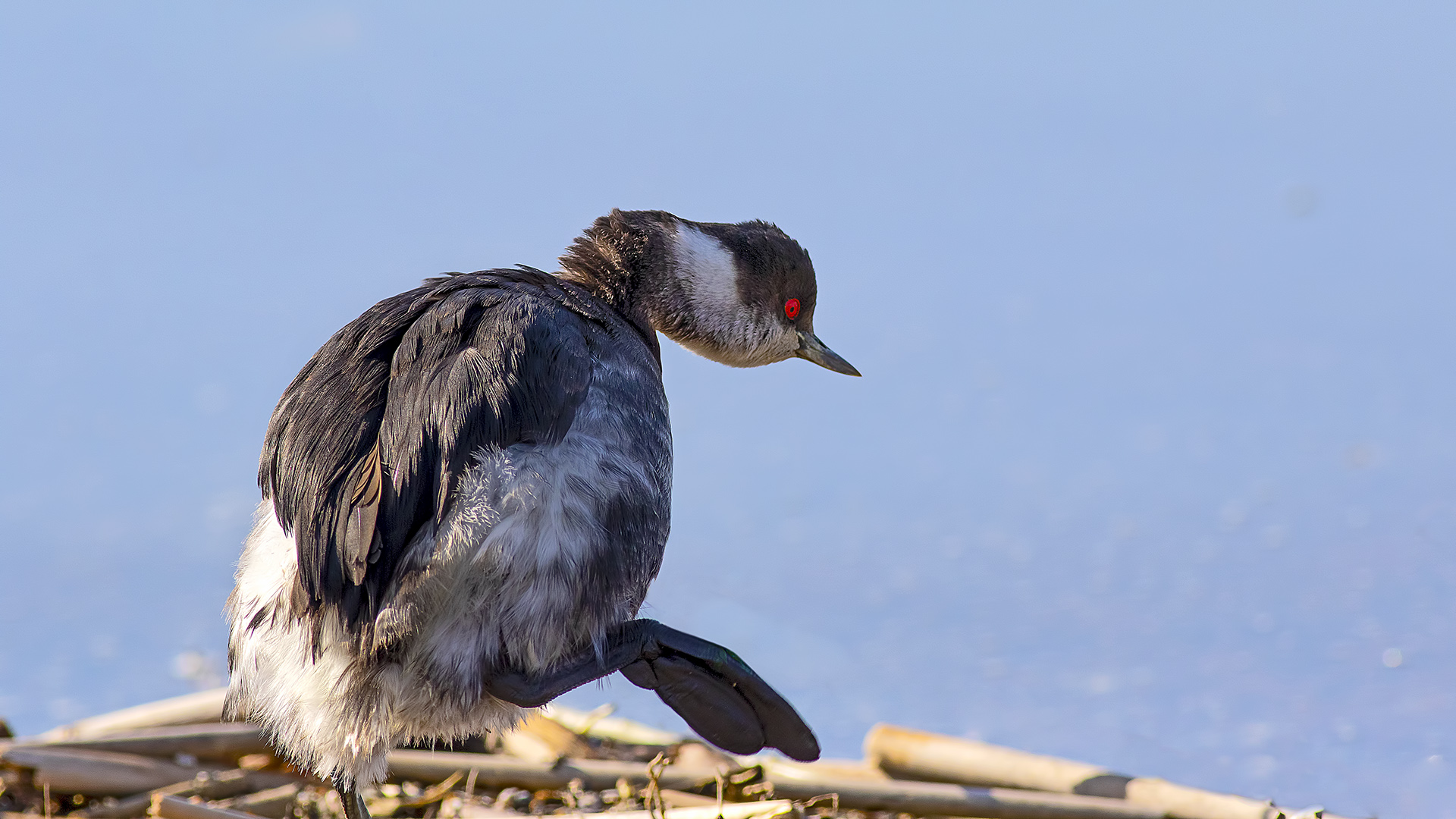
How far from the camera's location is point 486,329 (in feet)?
7.61

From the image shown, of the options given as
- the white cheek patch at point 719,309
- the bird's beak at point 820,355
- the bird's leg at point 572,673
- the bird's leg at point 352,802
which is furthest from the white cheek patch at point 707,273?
the bird's leg at point 352,802

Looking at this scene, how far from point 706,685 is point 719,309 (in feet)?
3.12

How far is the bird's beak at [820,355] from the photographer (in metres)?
3.29

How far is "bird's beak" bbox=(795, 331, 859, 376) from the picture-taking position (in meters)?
3.29

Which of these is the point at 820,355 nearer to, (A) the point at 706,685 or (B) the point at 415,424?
(A) the point at 706,685

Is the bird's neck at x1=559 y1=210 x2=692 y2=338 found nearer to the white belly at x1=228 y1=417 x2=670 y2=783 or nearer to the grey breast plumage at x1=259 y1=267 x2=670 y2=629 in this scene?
the grey breast plumage at x1=259 y1=267 x2=670 y2=629

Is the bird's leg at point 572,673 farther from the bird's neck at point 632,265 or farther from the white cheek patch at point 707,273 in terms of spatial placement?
the white cheek patch at point 707,273

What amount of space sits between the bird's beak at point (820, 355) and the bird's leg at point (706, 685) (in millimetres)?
1034

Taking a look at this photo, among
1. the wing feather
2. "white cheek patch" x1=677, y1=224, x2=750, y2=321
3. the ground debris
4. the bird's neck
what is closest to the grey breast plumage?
Result: the wing feather

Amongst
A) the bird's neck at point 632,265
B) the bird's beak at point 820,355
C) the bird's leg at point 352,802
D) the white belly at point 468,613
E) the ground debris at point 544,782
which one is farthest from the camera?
the bird's beak at point 820,355

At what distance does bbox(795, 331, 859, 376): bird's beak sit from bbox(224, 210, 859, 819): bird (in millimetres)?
770

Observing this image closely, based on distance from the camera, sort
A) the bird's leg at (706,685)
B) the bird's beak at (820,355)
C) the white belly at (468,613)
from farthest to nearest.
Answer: the bird's beak at (820,355), the bird's leg at (706,685), the white belly at (468,613)

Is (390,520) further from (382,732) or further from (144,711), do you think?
(144,711)

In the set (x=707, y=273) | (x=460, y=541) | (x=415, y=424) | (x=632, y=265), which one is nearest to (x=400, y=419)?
(x=415, y=424)
